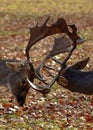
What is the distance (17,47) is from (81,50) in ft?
7.97

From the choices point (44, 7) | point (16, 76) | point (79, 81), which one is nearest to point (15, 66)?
point (16, 76)

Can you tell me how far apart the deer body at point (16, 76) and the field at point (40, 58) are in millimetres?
2981

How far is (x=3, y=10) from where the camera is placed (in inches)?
1187

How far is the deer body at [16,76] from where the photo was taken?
5.91 metres

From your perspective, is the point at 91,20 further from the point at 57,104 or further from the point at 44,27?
the point at 44,27

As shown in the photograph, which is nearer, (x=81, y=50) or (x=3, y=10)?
(x=81, y=50)

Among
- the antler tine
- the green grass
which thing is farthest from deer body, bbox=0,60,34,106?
the green grass

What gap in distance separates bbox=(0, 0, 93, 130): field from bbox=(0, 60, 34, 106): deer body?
2981 mm

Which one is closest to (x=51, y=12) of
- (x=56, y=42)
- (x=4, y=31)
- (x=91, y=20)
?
(x=91, y=20)

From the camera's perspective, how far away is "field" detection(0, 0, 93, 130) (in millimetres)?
9422

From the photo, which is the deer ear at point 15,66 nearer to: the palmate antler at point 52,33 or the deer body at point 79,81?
the palmate antler at point 52,33

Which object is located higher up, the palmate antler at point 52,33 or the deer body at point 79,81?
the palmate antler at point 52,33

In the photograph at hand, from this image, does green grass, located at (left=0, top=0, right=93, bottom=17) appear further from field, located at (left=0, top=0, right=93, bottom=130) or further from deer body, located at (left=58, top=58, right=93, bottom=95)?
deer body, located at (left=58, top=58, right=93, bottom=95)

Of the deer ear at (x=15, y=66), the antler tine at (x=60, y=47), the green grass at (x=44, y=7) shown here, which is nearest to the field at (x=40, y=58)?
the green grass at (x=44, y=7)
